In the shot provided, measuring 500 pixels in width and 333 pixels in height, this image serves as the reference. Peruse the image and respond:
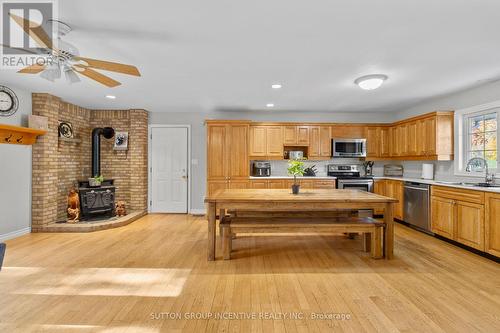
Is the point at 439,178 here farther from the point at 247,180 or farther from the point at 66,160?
the point at 66,160

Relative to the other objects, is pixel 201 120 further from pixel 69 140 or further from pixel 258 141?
pixel 69 140

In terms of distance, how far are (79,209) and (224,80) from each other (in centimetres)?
383

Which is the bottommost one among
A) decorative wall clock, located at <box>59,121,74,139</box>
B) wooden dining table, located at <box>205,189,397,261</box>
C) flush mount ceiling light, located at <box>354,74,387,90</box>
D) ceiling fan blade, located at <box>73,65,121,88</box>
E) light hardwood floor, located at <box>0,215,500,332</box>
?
light hardwood floor, located at <box>0,215,500,332</box>

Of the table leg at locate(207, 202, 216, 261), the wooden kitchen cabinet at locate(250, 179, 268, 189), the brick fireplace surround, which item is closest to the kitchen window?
the wooden kitchen cabinet at locate(250, 179, 268, 189)

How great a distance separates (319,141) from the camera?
20.1ft

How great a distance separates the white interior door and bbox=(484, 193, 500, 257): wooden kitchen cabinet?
5431 millimetres

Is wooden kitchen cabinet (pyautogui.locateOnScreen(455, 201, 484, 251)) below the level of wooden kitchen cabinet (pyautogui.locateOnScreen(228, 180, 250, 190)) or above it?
below

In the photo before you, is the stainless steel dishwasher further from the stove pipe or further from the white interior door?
the stove pipe

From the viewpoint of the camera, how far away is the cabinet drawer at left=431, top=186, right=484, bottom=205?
3.49 meters

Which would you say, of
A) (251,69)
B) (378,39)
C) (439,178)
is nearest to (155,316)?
(251,69)

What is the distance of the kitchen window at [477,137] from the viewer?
4098 mm

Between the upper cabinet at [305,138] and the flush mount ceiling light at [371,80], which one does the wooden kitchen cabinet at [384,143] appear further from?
the flush mount ceiling light at [371,80]

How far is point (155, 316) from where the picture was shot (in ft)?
6.99

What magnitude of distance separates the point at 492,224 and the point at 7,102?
711 centimetres
